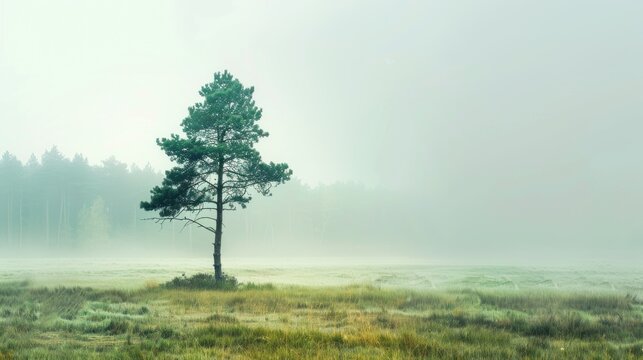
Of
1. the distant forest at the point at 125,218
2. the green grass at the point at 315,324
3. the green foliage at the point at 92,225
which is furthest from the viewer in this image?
the distant forest at the point at 125,218

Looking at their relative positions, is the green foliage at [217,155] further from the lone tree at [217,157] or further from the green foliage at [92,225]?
the green foliage at [92,225]

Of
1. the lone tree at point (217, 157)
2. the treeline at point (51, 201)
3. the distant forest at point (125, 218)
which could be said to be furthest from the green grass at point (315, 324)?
the treeline at point (51, 201)

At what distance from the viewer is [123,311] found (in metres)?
22.8

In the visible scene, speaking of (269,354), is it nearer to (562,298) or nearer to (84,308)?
(84,308)

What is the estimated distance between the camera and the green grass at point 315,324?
1400 centimetres

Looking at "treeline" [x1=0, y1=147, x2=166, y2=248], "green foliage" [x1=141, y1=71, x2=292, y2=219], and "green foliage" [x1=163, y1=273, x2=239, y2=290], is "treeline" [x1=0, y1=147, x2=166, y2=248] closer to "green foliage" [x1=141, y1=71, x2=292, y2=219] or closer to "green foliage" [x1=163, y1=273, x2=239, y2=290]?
"green foliage" [x1=141, y1=71, x2=292, y2=219]

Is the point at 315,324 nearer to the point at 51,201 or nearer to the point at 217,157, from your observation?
the point at 217,157

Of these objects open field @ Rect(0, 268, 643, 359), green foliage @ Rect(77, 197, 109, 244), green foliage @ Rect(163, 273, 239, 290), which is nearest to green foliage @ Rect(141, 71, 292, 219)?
green foliage @ Rect(163, 273, 239, 290)

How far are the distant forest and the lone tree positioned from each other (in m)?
74.3

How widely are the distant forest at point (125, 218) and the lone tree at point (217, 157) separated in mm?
74283

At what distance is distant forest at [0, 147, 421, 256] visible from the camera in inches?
4382

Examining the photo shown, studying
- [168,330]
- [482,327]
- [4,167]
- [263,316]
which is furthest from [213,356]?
[4,167]

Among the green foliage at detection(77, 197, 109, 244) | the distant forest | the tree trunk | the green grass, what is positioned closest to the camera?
the green grass

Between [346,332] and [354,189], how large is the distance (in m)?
152
